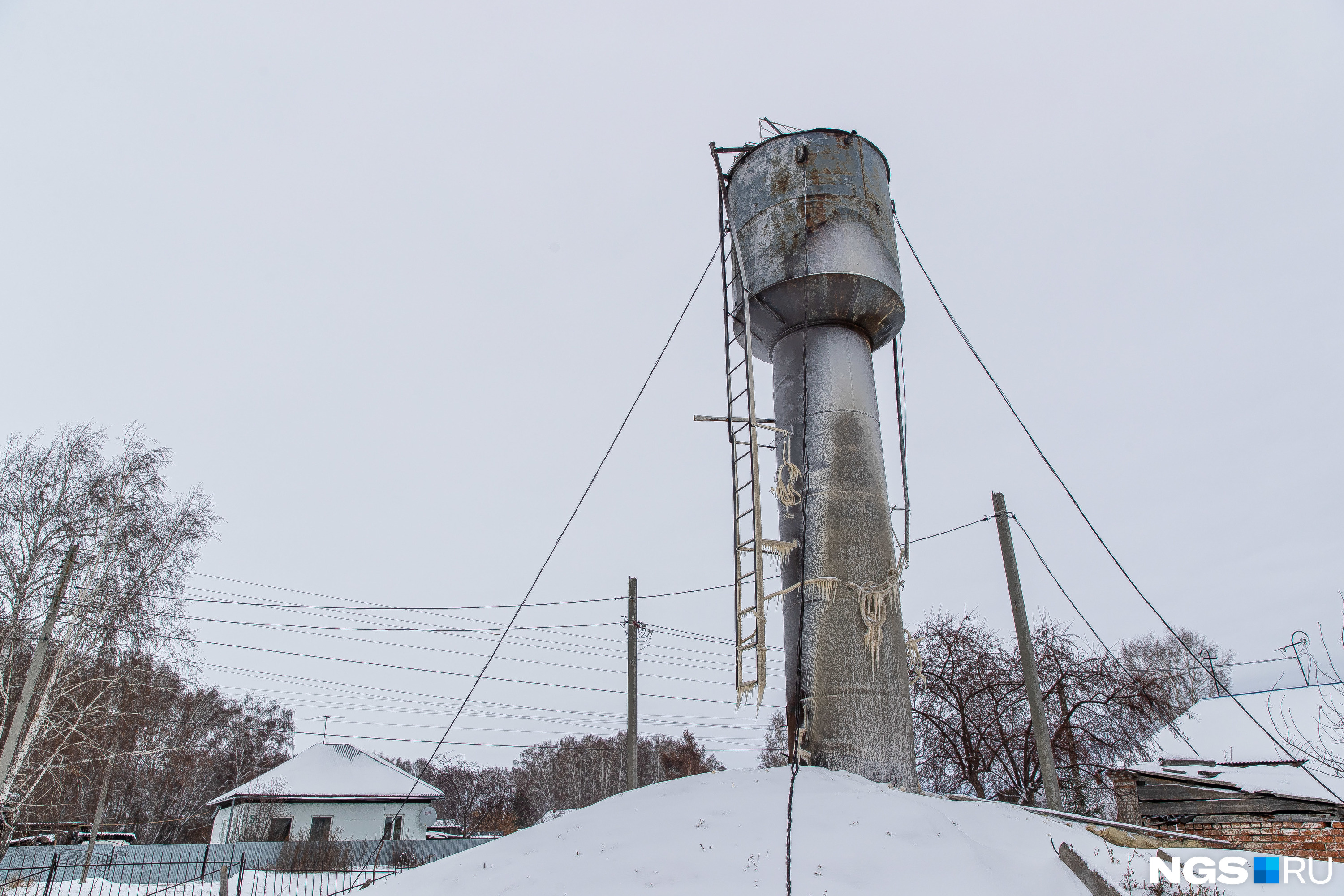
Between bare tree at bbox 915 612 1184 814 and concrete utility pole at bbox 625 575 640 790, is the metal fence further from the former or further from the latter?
bare tree at bbox 915 612 1184 814

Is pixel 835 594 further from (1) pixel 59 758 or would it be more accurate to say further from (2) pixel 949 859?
(1) pixel 59 758

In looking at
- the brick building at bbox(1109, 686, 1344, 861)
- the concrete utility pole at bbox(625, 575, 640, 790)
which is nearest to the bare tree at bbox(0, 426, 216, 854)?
the concrete utility pole at bbox(625, 575, 640, 790)

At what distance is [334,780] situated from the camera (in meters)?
32.6

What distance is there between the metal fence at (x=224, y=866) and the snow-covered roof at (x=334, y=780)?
8.56ft

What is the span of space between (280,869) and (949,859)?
2669 centimetres

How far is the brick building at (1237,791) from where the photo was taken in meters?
11.8

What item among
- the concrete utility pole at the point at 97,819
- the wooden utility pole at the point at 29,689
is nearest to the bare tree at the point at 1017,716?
the wooden utility pole at the point at 29,689

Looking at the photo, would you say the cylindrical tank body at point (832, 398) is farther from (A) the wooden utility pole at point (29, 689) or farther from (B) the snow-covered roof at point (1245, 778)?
(A) the wooden utility pole at point (29, 689)

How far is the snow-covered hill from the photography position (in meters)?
4.56

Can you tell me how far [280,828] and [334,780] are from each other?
8.18 feet

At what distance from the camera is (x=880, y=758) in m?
6.67

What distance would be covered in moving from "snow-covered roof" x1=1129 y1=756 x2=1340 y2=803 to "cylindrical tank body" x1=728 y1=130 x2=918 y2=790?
30.7ft

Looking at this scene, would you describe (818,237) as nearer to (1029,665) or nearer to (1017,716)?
(1029,665)

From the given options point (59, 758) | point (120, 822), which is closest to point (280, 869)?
point (59, 758)
